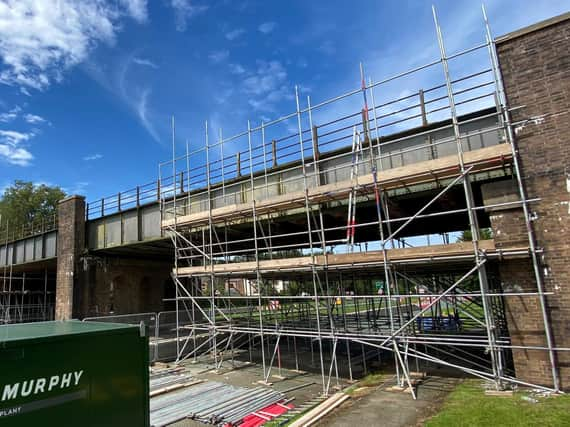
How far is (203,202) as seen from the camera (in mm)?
14961

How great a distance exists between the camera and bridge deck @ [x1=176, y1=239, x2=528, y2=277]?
8031 millimetres

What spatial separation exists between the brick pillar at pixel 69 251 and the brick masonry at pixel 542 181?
Result: 19182 mm

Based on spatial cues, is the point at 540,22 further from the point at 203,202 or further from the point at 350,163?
the point at 203,202

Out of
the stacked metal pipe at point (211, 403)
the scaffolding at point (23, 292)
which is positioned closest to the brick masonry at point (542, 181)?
the stacked metal pipe at point (211, 403)

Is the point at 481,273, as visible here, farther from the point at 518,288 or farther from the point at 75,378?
the point at 75,378

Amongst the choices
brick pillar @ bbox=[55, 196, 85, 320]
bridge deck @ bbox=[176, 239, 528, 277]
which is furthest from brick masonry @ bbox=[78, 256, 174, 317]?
bridge deck @ bbox=[176, 239, 528, 277]

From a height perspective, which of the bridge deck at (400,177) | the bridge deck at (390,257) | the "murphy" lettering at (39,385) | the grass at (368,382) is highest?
the bridge deck at (400,177)

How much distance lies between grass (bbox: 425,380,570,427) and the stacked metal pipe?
4.05 meters

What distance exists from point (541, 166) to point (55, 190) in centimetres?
5835

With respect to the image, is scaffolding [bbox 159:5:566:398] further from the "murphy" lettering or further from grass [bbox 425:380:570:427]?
the "murphy" lettering

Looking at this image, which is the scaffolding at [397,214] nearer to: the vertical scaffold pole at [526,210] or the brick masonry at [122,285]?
the vertical scaffold pole at [526,210]

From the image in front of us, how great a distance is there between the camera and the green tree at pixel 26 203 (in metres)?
47.8

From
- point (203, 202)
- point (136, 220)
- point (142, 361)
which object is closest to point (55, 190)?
point (136, 220)

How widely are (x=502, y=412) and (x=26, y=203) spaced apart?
5703cm
